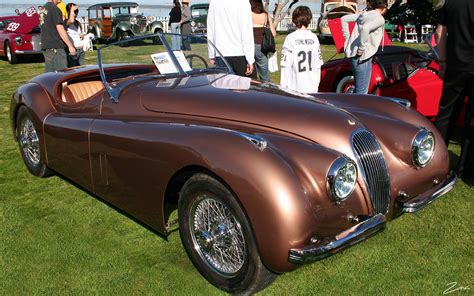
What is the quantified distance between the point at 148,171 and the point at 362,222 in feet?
4.47

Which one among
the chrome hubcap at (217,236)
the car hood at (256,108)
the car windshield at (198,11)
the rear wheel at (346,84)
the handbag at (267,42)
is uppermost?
the car windshield at (198,11)

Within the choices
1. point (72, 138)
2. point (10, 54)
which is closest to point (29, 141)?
point (72, 138)

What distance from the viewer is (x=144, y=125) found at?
304 centimetres

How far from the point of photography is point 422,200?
2842mm

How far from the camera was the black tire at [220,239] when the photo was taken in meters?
2.43

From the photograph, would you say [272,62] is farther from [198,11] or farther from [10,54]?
[198,11]

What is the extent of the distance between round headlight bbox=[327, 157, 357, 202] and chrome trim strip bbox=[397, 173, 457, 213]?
1.71ft

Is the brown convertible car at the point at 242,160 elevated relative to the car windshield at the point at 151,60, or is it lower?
lower

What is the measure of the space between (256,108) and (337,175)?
80 cm

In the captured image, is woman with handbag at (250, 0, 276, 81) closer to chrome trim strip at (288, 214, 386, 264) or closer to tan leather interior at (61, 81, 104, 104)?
tan leather interior at (61, 81, 104, 104)

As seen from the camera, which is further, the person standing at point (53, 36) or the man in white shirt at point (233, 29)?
the person standing at point (53, 36)

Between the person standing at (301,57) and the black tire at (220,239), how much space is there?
2.89m

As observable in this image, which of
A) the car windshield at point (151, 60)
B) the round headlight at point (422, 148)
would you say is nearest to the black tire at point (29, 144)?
the car windshield at point (151, 60)

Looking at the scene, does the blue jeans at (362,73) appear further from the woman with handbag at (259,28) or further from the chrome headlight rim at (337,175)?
the chrome headlight rim at (337,175)
